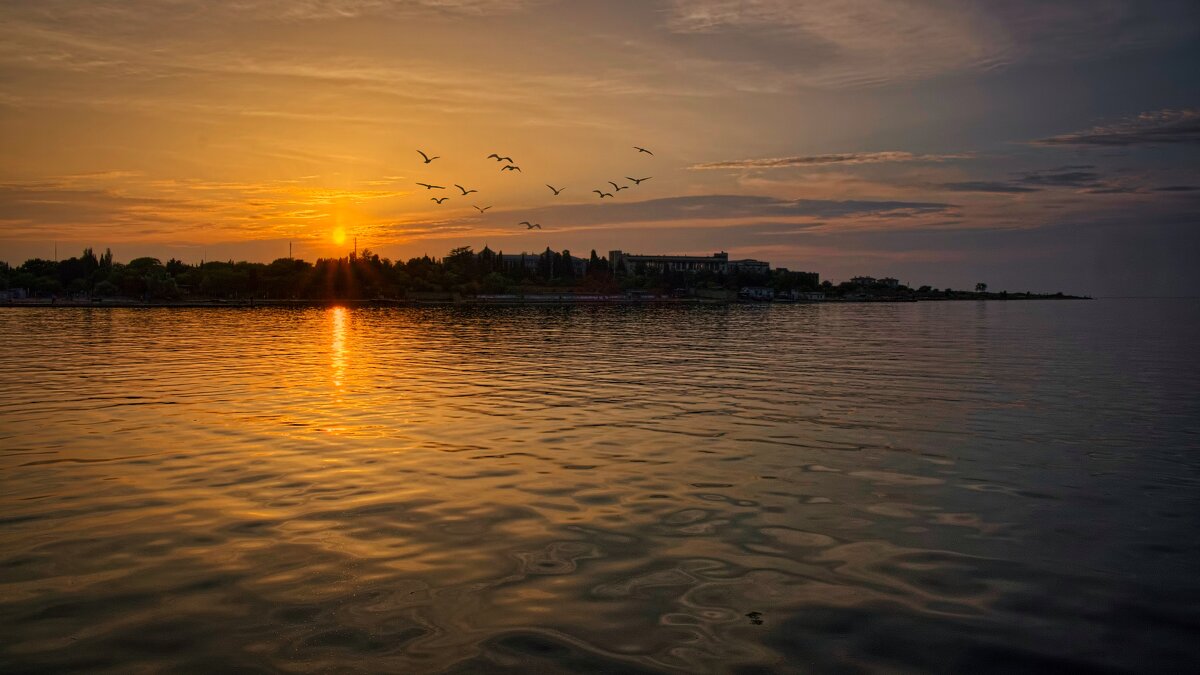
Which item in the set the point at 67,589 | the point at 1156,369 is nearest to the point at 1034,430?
the point at 67,589

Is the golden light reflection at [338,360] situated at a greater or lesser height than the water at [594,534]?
greater

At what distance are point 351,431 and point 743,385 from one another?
67.2 ft

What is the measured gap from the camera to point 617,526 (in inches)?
578

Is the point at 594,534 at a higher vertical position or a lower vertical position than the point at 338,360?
lower

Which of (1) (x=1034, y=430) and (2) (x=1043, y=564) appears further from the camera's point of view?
(1) (x=1034, y=430)

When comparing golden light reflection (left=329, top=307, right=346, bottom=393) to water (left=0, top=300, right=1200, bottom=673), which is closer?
water (left=0, top=300, right=1200, bottom=673)

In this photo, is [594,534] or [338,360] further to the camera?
[338,360]

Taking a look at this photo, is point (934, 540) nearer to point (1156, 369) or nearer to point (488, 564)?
point (488, 564)

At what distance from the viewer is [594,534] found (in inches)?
558

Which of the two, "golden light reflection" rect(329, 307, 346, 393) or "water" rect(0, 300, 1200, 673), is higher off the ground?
"golden light reflection" rect(329, 307, 346, 393)

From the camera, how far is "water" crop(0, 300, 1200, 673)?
Result: 9820mm

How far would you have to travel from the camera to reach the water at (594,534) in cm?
982

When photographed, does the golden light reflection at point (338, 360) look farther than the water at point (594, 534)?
Yes

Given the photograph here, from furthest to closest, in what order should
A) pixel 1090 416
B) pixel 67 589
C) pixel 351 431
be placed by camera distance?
pixel 1090 416 → pixel 351 431 → pixel 67 589
